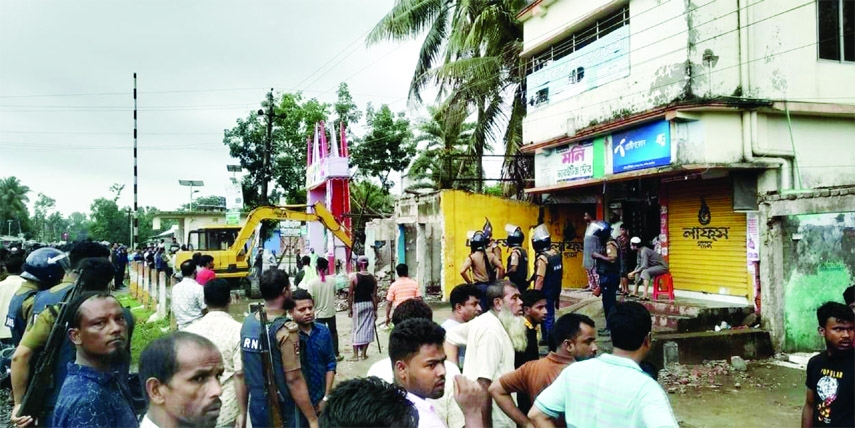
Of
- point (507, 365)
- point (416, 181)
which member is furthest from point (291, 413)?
point (416, 181)

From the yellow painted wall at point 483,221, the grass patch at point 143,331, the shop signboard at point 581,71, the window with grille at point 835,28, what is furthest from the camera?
the yellow painted wall at point 483,221

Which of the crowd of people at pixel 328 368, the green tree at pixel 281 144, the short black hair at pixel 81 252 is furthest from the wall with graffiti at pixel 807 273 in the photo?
the green tree at pixel 281 144

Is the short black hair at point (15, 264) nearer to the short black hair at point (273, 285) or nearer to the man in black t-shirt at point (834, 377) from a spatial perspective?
the short black hair at point (273, 285)

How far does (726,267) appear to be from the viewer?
10.9m

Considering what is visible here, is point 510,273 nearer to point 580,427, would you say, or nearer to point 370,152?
point 580,427

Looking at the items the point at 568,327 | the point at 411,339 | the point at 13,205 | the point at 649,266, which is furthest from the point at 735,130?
the point at 13,205

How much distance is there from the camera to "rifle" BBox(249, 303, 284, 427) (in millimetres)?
3531

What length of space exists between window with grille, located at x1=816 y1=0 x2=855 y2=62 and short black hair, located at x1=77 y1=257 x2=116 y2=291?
11500 millimetres

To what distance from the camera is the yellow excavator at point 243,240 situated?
16969mm

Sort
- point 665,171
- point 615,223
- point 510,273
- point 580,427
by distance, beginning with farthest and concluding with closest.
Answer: point 615,223 → point 665,171 → point 510,273 → point 580,427

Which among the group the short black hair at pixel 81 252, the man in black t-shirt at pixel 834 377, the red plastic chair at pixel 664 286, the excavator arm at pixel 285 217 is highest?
the excavator arm at pixel 285 217

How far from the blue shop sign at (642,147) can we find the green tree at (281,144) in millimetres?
20401

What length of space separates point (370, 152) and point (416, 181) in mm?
2756

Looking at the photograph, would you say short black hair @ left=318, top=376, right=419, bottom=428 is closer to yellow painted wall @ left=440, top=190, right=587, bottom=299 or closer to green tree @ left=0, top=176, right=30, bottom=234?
yellow painted wall @ left=440, top=190, right=587, bottom=299
